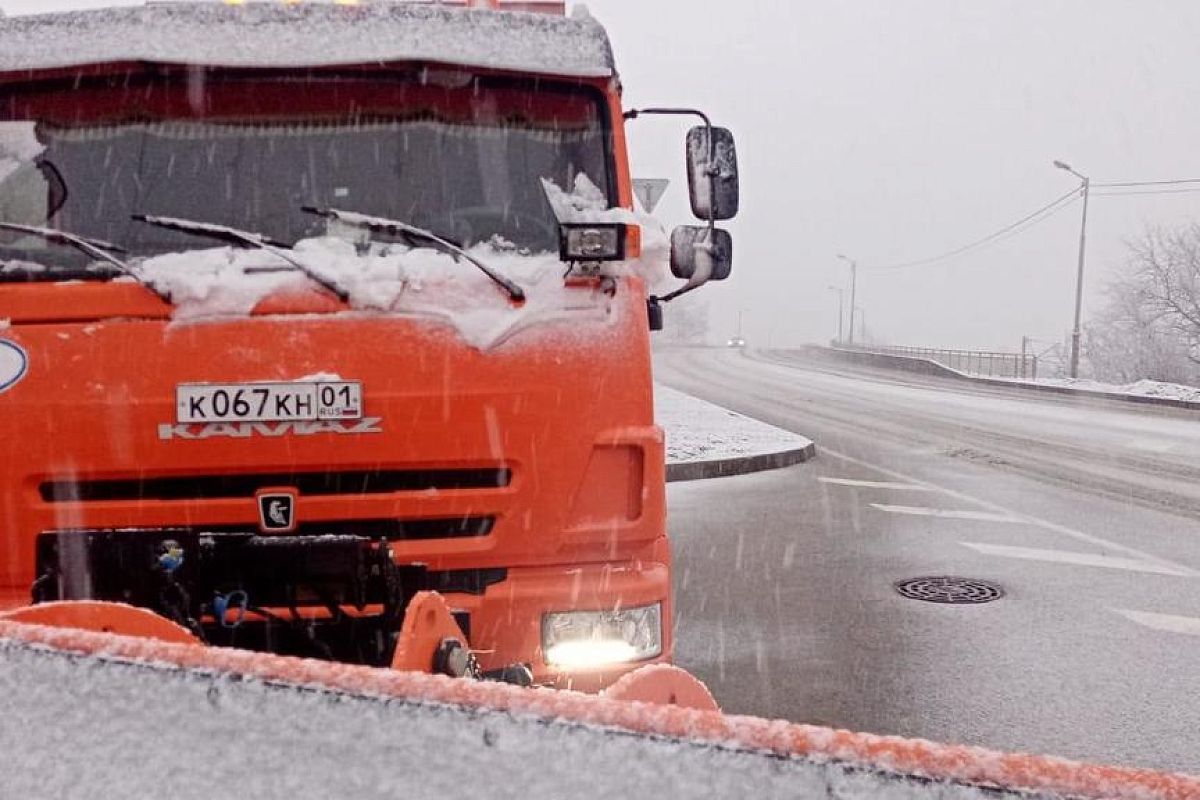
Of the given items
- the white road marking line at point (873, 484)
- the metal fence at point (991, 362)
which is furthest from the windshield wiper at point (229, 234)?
the metal fence at point (991, 362)

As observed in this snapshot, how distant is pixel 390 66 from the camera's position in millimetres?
3117

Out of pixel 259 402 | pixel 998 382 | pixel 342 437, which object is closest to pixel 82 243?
pixel 259 402

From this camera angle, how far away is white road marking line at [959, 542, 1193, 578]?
687cm

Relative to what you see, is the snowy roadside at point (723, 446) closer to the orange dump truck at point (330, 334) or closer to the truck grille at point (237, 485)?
the orange dump truck at point (330, 334)

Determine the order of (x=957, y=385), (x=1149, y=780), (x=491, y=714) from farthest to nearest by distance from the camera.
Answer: (x=957, y=385), (x=491, y=714), (x=1149, y=780)

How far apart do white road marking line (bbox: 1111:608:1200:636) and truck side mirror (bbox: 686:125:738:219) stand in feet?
12.0

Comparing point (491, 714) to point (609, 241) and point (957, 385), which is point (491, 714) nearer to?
point (609, 241)

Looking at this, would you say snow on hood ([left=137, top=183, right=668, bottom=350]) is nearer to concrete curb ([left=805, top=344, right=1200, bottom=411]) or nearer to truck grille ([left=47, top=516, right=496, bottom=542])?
truck grille ([left=47, top=516, right=496, bottom=542])

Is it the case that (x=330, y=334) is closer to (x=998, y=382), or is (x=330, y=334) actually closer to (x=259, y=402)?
(x=259, y=402)

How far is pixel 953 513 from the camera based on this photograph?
9.05 m

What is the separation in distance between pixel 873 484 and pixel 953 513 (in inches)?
75.0

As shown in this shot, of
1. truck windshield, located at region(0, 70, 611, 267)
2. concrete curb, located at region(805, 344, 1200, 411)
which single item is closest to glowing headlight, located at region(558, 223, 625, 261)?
truck windshield, located at region(0, 70, 611, 267)

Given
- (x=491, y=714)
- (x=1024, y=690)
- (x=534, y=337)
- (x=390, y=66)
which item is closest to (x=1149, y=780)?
(x=491, y=714)

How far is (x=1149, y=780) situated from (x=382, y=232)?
2500 millimetres
